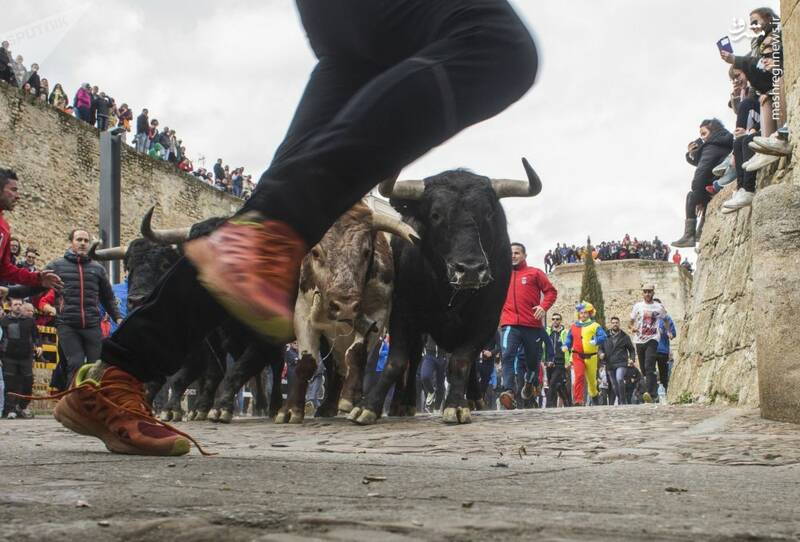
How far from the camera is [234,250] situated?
1893 mm

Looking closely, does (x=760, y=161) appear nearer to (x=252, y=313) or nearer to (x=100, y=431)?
(x=100, y=431)

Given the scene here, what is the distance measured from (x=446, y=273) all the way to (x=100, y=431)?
466cm

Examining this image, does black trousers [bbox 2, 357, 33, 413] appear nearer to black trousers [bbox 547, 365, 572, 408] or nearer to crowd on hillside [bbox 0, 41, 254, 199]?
black trousers [bbox 547, 365, 572, 408]

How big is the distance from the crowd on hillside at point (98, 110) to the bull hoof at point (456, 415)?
2121 cm

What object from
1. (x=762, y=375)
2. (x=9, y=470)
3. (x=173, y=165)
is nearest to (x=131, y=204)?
(x=173, y=165)

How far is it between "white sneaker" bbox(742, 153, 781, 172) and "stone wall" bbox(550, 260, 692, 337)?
46.0m

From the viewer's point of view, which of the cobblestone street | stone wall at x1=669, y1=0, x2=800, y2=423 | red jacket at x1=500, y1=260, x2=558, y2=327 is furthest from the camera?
red jacket at x1=500, y1=260, x2=558, y2=327

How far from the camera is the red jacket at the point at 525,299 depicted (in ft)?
40.3

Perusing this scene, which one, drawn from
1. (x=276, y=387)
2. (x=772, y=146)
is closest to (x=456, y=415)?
(x=276, y=387)

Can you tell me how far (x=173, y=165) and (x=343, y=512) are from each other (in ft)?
126

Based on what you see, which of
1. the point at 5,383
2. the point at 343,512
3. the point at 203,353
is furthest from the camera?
the point at 5,383

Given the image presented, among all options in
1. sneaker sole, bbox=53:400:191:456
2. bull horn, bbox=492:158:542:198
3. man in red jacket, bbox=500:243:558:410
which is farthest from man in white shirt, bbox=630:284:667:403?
sneaker sole, bbox=53:400:191:456

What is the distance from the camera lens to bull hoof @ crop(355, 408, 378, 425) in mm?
6801

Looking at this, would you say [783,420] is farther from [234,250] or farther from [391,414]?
[234,250]
